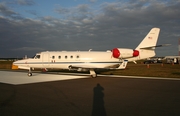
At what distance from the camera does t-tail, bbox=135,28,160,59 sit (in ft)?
70.7

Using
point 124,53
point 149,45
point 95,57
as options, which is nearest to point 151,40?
point 149,45

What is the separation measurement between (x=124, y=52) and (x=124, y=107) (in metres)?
13.9

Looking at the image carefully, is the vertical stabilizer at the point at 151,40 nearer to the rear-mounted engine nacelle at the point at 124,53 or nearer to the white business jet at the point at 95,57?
the white business jet at the point at 95,57

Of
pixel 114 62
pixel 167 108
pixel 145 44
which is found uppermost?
pixel 145 44

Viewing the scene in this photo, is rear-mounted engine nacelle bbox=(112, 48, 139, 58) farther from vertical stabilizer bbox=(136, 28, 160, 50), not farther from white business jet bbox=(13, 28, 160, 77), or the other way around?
vertical stabilizer bbox=(136, 28, 160, 50)

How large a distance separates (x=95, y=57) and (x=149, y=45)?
21.3 feet

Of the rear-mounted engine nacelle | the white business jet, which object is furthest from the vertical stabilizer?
the rear-mounted engine nacelle

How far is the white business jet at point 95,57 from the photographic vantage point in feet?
70.7

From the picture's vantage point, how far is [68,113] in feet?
22.9

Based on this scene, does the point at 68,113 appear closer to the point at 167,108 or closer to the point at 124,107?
the point at 124,107

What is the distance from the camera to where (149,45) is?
21.7 meters

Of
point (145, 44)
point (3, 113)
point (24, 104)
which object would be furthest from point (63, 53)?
point (3, 113)

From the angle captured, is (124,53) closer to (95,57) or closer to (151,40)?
(95,57)

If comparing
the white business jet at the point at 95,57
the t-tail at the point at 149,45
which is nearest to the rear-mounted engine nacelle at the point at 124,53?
the white business jet at the point at 95,57
